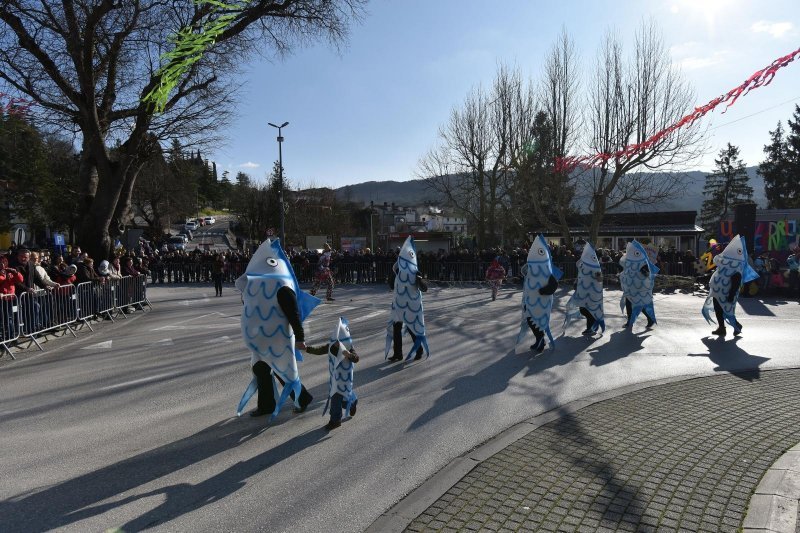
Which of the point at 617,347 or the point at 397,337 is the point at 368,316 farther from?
the point at 617,347

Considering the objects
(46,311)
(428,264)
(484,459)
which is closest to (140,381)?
(46,311)

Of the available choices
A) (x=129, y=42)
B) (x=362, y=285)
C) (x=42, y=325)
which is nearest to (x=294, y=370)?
(x=42, y=325)

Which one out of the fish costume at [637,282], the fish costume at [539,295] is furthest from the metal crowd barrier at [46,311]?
the fish costume at [637,282]

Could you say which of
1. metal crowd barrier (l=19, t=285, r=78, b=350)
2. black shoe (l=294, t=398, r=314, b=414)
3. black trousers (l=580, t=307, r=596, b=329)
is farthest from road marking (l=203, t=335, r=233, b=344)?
black trousers (l=580, t=307, r=596, b=329)

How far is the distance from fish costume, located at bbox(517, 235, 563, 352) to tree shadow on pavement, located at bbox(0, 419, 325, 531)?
5.15m

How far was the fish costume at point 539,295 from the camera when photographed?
32.9ft

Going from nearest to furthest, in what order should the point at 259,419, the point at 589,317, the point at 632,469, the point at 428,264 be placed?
the point at 632,469 < the point at 259,419 < the point at 589,317 < the point at 428,264

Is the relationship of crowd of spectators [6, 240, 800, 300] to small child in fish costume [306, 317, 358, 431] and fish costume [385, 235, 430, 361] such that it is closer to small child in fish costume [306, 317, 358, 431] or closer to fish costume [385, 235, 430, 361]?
fish costume [385, 235, 430, 361]

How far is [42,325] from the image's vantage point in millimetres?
11664

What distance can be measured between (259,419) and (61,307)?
26.7 ft

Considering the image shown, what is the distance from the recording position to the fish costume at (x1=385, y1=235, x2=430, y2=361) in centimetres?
960

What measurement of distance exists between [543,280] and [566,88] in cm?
2077

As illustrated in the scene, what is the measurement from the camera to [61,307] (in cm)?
1238

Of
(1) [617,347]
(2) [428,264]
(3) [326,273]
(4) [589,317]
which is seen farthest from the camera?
(2) [428,264]
